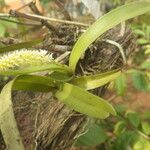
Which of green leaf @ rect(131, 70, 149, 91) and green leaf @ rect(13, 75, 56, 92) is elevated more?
green leaf @ rect(13, 75, 56, 92)

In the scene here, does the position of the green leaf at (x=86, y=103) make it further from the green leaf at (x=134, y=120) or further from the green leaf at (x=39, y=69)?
the green leaf at (x=134, y=120)

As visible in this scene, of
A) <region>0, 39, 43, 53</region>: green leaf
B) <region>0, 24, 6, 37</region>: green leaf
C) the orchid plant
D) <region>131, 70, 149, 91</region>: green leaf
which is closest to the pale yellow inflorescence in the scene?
the orchid plant

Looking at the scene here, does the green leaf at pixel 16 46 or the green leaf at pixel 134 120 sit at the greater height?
the green leaf at pixel 16 46

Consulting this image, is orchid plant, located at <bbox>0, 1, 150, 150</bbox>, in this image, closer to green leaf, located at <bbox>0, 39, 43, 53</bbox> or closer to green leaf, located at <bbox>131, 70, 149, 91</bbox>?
green leaf, located at <bbox>0, 39, 43, 53</bbox>

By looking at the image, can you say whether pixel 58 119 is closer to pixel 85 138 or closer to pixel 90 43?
pixel 90 43

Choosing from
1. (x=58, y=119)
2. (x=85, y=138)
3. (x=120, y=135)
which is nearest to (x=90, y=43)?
(x=58, y=119)

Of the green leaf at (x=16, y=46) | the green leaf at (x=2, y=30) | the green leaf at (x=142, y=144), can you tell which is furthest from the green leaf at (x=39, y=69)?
the green leaf at (x=142, y=144)
